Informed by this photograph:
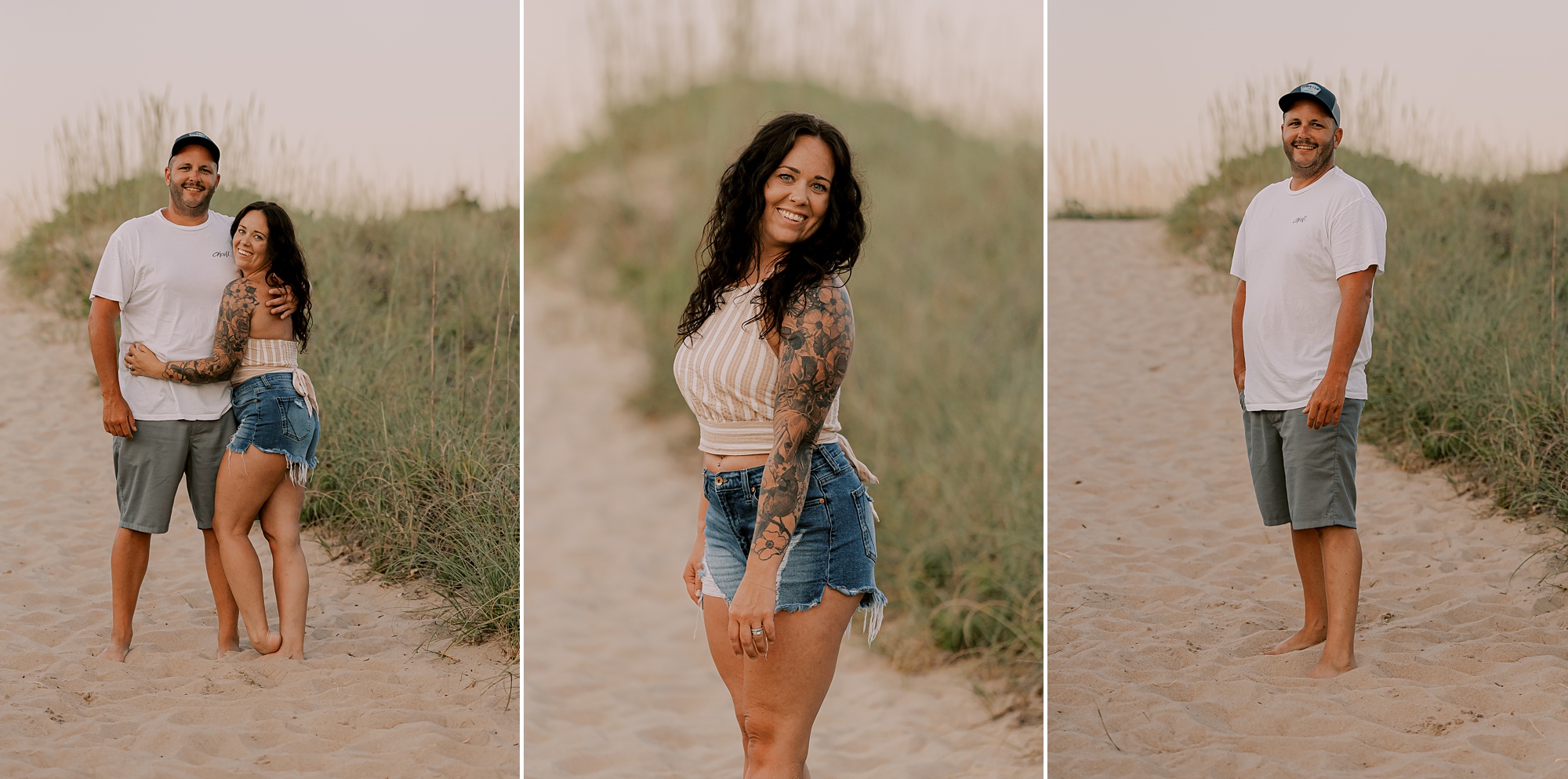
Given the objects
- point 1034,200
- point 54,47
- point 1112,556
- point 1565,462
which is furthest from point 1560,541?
point 54,47

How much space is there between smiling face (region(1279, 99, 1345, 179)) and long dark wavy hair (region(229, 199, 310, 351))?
7.78 ft

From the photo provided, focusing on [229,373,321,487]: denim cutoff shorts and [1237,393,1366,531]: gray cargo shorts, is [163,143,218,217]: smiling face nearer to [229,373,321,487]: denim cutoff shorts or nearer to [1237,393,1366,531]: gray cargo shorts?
[229,373,321,487]: denim cutoff shorts

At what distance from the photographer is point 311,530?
3.44 m

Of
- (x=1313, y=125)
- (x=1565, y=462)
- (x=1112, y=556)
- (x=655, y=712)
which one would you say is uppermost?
(x=1313, y=125)

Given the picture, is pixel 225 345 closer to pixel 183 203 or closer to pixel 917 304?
pixel 183 203

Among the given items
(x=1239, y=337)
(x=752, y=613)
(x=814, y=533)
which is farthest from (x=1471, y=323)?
(x=752, y=613)

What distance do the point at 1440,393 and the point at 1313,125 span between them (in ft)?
6.30

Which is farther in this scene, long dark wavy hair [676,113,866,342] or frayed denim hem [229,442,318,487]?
frayed denim hem [229,442,318,487]

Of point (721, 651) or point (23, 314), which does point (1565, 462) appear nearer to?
point (721, 651)

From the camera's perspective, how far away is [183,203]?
287 cm

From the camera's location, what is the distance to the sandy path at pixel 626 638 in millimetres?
4164

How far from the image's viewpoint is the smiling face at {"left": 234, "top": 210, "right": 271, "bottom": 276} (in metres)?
2.88

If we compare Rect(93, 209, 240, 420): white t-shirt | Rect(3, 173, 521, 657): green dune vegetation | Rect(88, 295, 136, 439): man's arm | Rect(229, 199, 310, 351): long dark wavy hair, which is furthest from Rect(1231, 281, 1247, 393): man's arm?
Rect(88, 295, 136, 439): man's arm

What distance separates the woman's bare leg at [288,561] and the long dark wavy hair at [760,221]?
1524mm
